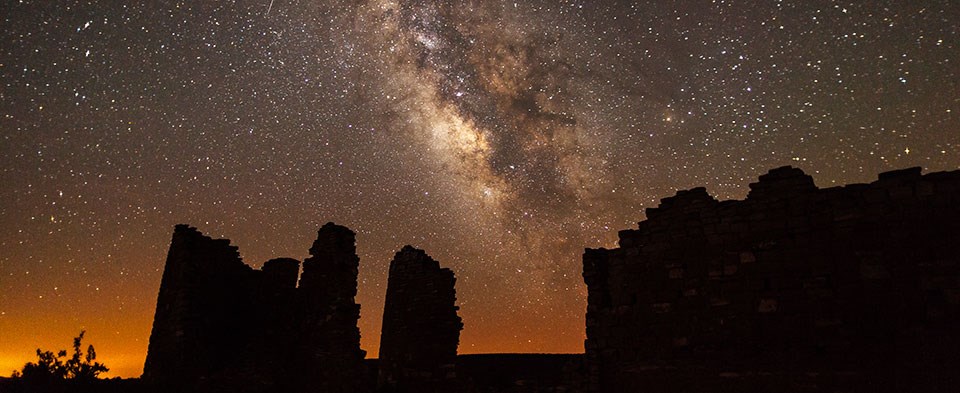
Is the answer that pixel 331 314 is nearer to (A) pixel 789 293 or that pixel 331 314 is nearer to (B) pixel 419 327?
(B) pixel 419 327

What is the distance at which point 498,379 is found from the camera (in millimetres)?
23469

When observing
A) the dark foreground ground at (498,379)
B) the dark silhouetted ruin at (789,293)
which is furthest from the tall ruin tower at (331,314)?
the dark silhouetted ruin at (789,293)

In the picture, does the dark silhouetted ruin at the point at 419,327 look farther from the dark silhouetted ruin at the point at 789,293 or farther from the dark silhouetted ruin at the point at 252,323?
the dark silhouetted ruin at the point at 789,293

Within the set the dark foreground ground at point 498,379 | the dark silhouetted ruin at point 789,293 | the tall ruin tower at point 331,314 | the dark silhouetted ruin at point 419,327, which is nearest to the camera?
the dark silhouetted ruin at point 789,293

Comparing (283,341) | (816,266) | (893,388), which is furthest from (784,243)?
(283,341)

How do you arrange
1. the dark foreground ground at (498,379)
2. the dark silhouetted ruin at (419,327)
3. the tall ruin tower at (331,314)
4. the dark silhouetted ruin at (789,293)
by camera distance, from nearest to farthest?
the dark silhouetted ruin at (789,293) < the dark foreground ground at (498,379) < the dark silhouetted ruin at (419,327) < the tall ruin tower at (331,314)

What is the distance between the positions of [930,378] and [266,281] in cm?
1613

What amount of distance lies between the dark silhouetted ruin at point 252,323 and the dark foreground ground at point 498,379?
0.96m

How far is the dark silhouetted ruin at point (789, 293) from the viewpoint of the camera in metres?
9.09

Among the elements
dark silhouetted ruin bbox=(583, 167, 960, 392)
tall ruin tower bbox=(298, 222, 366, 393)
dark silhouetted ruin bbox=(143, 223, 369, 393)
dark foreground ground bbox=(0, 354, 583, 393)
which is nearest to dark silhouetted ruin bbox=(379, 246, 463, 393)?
dark foreground ground bbox=(0, 354, 583, 393)

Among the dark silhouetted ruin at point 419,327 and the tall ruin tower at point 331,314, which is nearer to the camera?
the dark silhouetted ruin at point 419,327

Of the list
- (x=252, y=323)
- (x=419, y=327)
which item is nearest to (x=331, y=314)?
(x=419, y=327)

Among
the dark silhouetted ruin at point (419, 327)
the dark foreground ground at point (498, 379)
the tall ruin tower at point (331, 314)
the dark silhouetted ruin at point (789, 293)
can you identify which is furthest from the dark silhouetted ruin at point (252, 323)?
the dark silhouetted ruin at point (789, 293)

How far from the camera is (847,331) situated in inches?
372
